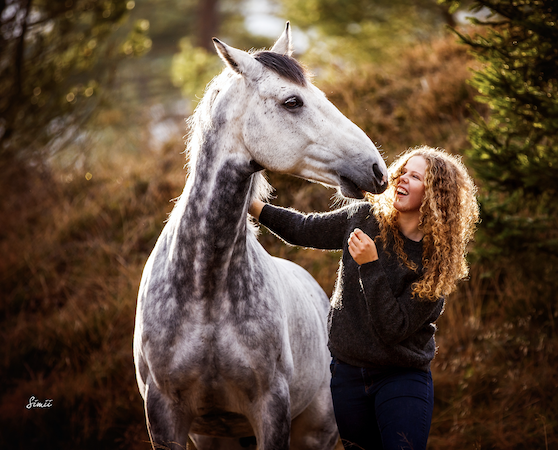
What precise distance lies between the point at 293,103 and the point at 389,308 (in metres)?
0.95

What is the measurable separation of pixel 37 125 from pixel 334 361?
6564 mm

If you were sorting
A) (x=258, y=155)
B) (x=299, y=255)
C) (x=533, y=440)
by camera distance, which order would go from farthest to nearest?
(x=299, y=255) → (x=533, y=440) → (x=258, y=155)

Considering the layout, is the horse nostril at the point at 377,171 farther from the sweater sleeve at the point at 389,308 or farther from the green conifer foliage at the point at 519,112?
the green conifer foliage at the point at 519,112

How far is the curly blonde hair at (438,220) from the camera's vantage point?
220 centimetres

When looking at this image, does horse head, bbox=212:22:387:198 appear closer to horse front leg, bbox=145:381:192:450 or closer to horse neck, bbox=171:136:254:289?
horse neck, bbox=171:136:254:289

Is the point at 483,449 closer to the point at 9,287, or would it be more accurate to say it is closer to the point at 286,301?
the point at 286,301

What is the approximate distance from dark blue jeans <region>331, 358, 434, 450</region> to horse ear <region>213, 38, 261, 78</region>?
→ 1.44 meters

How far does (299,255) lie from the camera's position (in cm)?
542

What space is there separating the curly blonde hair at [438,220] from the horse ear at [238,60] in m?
0.83

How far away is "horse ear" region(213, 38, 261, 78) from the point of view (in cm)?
206

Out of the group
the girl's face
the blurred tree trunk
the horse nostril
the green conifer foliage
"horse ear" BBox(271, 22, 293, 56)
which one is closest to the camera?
the horse nostril

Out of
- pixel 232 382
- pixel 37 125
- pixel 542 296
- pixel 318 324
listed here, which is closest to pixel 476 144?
pixel 542 296

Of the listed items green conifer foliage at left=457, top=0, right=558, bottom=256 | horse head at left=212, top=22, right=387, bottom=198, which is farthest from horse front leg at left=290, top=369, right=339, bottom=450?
green conifer foliage at left=457, top=0, right=558, bottom=256

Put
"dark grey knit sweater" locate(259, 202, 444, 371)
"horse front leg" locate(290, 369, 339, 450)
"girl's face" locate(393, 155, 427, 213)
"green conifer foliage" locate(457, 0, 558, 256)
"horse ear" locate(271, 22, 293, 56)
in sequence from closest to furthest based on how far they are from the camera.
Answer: "dark grey knit sweater" locate(259, 202, 444, 371) < "girl's face" locate(393, 155, 427, 213) < "horse ear" locate(271, 22, 293, 56) < "horse front leg" locate(290, 369, 339, 450) < "green conifer foliage" locate(457, 0, 558, 256)
